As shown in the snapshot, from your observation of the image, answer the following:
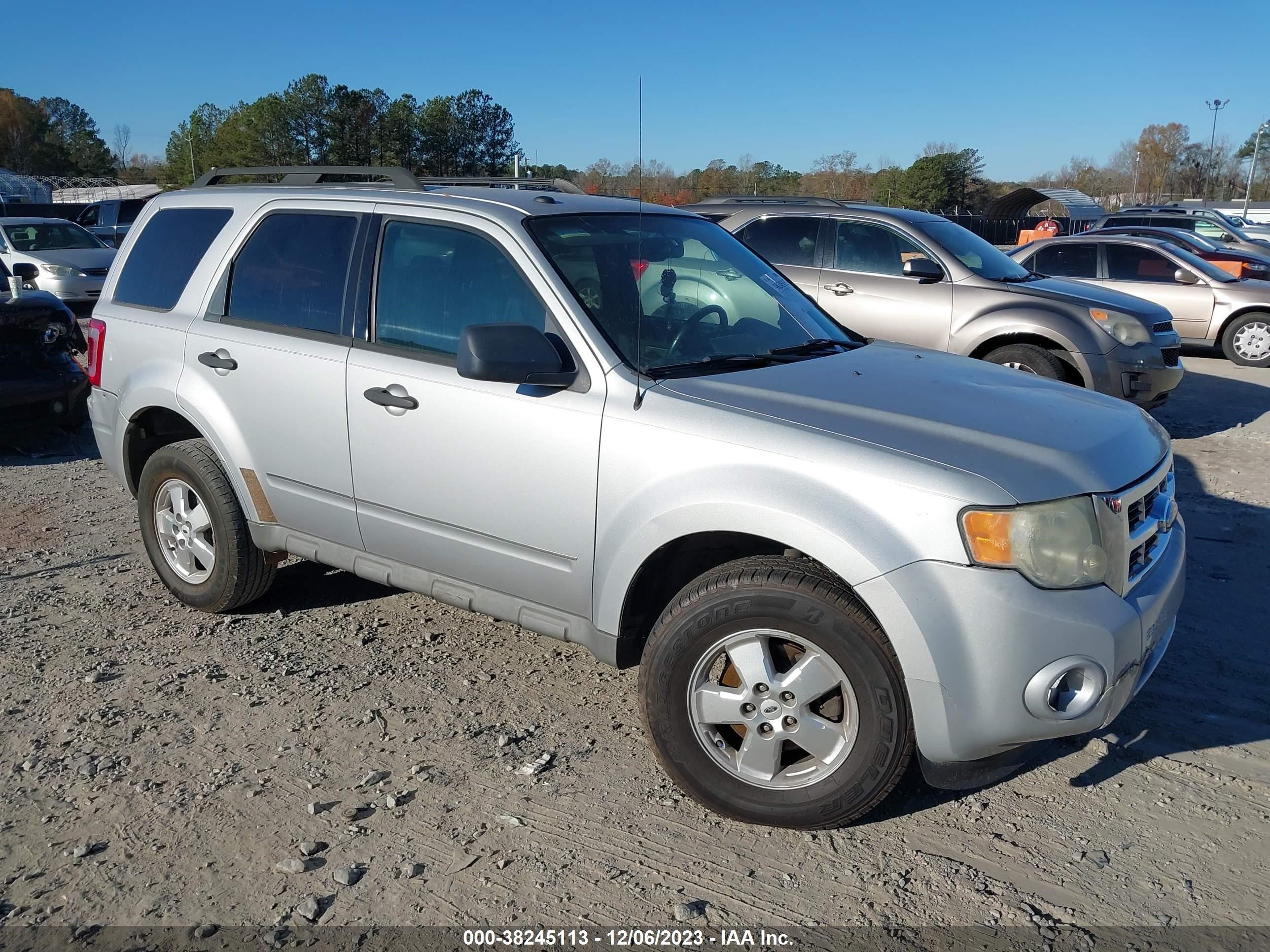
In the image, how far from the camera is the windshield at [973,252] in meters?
9.06

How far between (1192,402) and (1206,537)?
526 cm

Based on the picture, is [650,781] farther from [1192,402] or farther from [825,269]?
[1192,402]

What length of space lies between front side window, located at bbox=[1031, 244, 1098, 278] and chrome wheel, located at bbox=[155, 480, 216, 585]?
37.9 feet

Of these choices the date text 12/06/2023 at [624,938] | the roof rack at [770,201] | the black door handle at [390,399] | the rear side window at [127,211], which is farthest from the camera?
the rear side window at [127,211]

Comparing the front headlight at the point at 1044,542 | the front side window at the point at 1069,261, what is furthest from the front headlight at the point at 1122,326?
the front headlight at the point at 1044,542

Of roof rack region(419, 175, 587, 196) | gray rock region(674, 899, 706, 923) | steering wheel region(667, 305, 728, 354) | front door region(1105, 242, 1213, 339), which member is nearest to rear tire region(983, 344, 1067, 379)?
roof rack region(419, 175, 587, 196)

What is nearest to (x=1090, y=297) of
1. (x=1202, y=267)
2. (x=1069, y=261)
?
(x=1069, y=261)

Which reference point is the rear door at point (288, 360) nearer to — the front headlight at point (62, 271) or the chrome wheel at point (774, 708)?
the chrome wheel at point (774, 708)

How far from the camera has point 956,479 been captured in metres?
2.87

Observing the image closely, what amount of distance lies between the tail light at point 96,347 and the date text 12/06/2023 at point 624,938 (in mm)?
3627

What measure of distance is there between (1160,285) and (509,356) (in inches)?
485

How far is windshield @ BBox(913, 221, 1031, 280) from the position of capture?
9.06 m

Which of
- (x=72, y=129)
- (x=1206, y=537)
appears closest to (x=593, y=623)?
(x=1206, y=537)

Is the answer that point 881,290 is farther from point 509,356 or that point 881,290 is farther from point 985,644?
point 985,644
